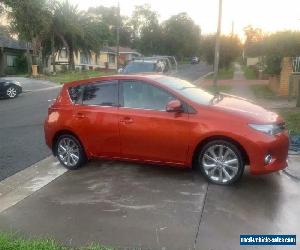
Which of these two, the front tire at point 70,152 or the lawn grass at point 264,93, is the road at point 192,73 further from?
the front tire at point 70,152

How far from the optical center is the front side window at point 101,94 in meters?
7.27

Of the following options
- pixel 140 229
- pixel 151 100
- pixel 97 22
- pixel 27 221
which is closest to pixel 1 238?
pixel 27 221

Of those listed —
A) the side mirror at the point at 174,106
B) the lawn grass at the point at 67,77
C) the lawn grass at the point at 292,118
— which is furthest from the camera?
the lawn grass at the point at 67,77

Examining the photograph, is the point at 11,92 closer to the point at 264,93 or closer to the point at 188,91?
the point at 264,93

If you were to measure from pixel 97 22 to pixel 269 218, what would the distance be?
53.3 meters

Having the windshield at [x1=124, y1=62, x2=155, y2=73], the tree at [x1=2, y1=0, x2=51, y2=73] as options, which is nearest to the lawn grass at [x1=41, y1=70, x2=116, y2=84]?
the tree at [x1=2, y1=0, x2=51, y2=73]

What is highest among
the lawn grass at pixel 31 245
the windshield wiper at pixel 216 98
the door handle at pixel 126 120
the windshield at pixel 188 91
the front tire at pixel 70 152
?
the windshield at pixel 188 91

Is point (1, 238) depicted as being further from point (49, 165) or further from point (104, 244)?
point (49, 165)

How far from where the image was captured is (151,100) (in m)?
6.90

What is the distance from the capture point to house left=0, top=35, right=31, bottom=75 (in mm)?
47188

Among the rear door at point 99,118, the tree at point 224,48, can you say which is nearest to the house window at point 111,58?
the tree at point 224,48

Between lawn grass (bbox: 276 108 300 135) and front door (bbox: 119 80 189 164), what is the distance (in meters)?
4.20

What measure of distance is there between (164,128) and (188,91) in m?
0.91

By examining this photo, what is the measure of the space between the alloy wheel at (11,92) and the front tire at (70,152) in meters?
15.7
